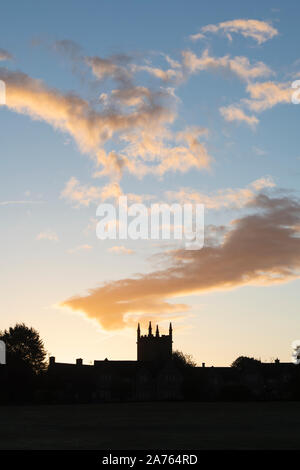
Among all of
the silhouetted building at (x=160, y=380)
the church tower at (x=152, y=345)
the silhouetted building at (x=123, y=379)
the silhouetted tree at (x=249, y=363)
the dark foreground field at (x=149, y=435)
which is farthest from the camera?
the church tower at (x=152, y=345)

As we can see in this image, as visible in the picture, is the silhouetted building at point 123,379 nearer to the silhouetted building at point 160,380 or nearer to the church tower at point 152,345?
the silhouetted building at point 160,380

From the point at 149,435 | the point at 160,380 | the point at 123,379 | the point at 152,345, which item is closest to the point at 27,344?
the point at 123,379

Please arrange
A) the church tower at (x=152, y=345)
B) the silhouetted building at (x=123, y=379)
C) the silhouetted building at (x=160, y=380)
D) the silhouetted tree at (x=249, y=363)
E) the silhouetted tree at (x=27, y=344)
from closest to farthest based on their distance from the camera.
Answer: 1. the silhouetted tree at (x=27, y=344)
2. the silhouetted building at (x=160, y=380)
3. the silhouetted building at (x=123, y=379)
4. the silhouetted tree at (x=249, y=363)
5. the church tower at (x=152, y=345)

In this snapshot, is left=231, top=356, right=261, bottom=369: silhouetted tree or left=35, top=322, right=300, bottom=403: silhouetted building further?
left=231, top=356, right=261, bottom=369: silhouetted tree

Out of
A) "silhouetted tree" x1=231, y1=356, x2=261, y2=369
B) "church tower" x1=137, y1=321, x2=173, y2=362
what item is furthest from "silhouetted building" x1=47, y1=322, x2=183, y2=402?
"church tower" x1=137, y1=321, x2=173, y2=362

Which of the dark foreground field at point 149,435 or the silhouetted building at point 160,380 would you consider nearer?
the dark foreground field at point 149,435

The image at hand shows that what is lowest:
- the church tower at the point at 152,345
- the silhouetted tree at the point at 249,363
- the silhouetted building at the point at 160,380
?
the silhouetted building at the point at 160,380

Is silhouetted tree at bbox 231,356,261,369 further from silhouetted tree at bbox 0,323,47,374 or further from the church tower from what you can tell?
silhouetted tree at bbox 0,323,47,374

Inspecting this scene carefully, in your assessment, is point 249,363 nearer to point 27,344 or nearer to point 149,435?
point 27,344

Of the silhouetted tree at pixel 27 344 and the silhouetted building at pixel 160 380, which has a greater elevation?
the silhouetted tree at pixel 27 344

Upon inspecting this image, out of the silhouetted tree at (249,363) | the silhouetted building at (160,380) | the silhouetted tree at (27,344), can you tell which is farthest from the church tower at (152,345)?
the silhouetted tree at (27,344)

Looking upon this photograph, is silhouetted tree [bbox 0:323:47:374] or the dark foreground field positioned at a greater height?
silhouetted tree [bbox 0:323:47:374]
